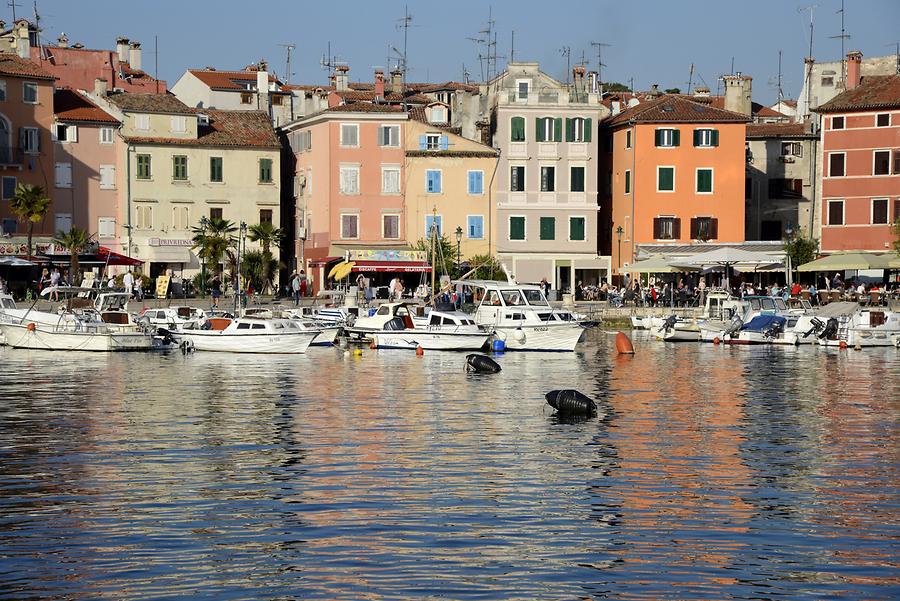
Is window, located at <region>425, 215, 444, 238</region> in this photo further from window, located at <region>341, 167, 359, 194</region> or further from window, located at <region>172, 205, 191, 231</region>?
window, located at <region>172, 205, 191, 231</region>

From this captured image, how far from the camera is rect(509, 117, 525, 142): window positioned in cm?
8262

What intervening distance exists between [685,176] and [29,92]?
36438 millimetres

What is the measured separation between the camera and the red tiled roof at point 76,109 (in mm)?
80562

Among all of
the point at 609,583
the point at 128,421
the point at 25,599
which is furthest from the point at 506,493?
the point at 128,421

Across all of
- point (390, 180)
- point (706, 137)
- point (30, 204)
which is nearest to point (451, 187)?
point (390, 180)

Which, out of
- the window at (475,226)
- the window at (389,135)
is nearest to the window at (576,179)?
the window at (475,226)

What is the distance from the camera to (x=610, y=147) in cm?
8688

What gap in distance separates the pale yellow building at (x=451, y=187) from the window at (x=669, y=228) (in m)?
9.36

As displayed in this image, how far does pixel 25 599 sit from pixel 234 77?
8266 cm

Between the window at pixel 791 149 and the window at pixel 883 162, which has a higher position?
the window at pixel 791 149

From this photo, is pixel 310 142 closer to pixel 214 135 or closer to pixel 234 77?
pixel 214 135

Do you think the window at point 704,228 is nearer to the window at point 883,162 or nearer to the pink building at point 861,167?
the pink building at point 861,167

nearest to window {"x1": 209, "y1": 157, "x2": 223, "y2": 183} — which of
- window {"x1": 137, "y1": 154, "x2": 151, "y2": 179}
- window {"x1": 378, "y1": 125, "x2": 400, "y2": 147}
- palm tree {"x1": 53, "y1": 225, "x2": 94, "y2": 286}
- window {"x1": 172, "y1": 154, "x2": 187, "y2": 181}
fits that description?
window {"x1": 172, "y1": 154, "x2": 187, "y2": 181}

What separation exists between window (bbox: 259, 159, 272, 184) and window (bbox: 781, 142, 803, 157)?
30.5 metres
